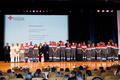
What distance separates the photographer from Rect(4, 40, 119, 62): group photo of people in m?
15.7

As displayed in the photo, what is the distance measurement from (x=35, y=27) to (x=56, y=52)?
3.17m

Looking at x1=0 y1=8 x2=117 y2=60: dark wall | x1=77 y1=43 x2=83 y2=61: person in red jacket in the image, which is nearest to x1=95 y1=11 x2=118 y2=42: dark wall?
x1=0 y1=8 x2=117 y2=60: dark wall

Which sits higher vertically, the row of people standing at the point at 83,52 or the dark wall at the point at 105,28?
the dark wall at the point at 105,28

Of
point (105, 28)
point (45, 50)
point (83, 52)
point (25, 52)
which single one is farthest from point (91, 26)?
point (25, 52)

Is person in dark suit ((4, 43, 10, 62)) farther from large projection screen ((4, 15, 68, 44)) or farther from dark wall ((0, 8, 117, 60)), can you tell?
dark wall ((0, 8, 117, 60))

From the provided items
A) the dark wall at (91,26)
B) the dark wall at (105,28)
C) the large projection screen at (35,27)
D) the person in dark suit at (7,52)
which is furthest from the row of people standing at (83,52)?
the person in dark suit at (7,52)

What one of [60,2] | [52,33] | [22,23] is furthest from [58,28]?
[60,2]

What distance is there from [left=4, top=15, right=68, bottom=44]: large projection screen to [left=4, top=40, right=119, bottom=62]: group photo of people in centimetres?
130

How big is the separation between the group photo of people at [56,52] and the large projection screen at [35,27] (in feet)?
4.26

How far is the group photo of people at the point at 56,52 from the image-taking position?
15664mm

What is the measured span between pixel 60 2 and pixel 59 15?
435 cm

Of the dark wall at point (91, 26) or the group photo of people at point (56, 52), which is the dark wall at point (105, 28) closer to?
the dark wall at point (91, 26)

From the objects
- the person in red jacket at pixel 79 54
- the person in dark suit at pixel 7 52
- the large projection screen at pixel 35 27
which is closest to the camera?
the person in dark suit at pixel 7 52

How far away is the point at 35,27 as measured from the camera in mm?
17516
